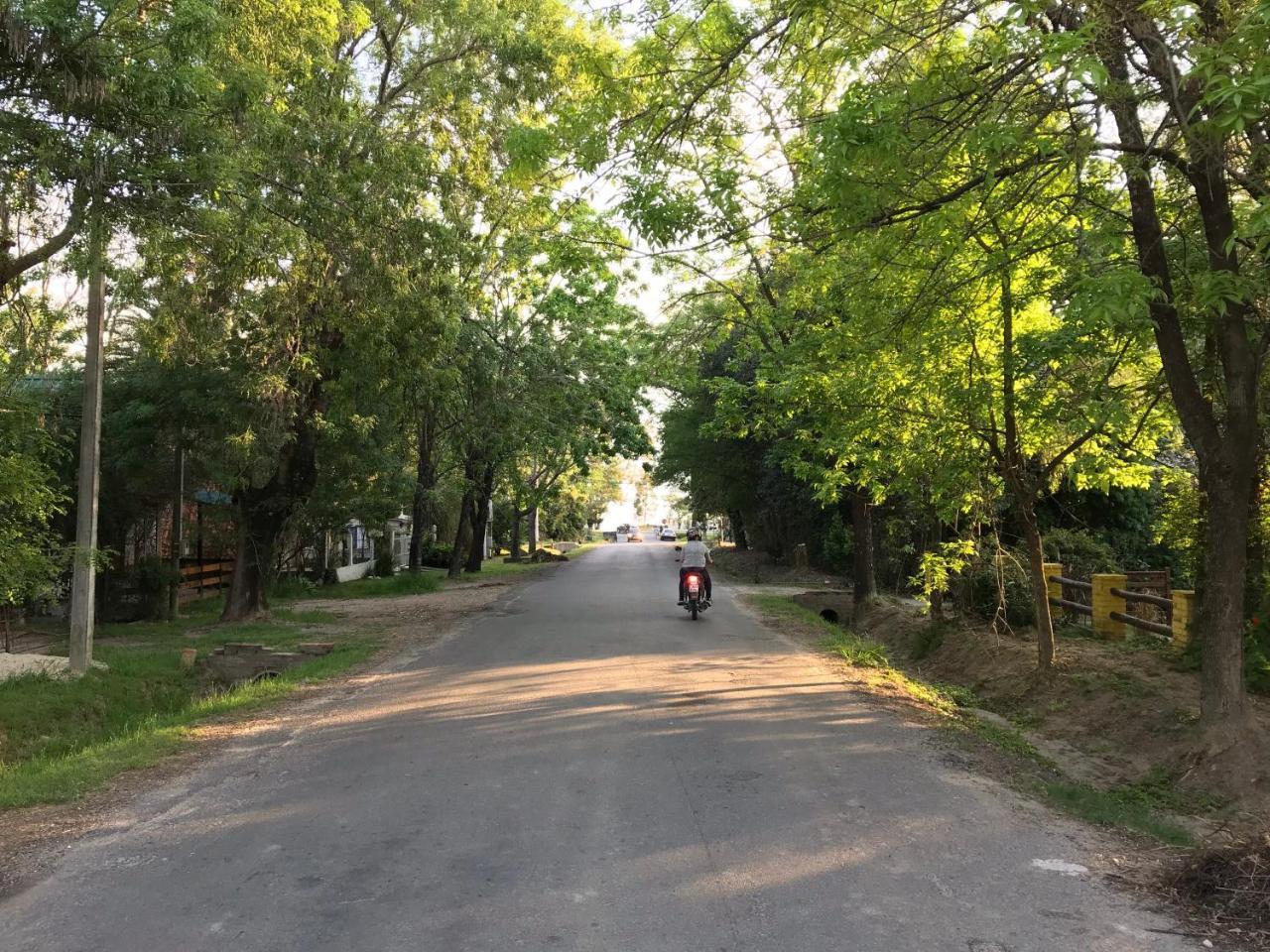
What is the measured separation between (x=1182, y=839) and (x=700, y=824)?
2.95m

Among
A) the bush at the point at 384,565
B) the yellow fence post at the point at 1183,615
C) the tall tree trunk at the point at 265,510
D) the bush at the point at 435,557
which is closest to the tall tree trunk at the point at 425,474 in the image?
the bush at the point at 384,565

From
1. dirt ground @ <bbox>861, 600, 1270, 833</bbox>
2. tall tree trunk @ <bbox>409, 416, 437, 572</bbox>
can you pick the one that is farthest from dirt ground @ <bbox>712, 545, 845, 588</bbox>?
dirt ground @ <bbox>861, 600, 1270, 833</bbox>

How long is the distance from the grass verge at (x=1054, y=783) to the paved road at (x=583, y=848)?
1.55ft

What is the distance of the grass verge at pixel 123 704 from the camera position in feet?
22.6

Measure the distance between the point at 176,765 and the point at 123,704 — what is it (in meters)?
5.75

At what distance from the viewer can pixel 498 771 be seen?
256 inches

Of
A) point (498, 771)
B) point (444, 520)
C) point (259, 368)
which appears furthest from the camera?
point (444, 520)

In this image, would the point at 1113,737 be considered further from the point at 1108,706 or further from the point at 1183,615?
the point at 1183,615

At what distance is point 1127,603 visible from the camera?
12.5 metres

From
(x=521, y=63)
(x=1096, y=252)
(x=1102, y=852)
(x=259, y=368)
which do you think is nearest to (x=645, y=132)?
(x=1096, y=252)

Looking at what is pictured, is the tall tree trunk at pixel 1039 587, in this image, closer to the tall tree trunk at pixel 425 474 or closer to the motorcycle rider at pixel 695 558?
the motorcycle rider at pixel 695 558

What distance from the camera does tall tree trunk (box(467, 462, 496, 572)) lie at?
32781 millimetres

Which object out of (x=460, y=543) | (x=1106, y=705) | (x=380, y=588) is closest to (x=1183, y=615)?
(x=1106, y=705)

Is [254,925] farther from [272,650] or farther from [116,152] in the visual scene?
[272,650]
